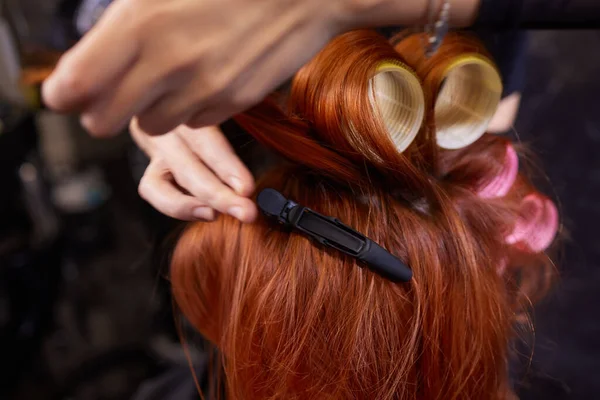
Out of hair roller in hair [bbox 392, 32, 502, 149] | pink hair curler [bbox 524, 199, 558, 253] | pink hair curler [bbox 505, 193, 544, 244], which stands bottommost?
pink hair curler [bbox 524, 199, 558, 253]

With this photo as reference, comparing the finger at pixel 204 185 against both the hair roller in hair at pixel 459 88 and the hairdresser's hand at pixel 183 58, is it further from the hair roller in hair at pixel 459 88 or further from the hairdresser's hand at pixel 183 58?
the hair roller in hair at pixel 459 88

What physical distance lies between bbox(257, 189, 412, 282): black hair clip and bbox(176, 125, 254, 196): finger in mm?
47

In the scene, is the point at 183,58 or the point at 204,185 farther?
the point at 204,185

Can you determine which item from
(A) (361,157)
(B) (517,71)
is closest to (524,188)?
(B) (517,71)

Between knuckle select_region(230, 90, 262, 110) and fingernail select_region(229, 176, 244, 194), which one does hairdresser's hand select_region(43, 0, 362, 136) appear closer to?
knuckle select_region(230, 90, 262, 110)

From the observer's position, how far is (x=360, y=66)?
520 mm

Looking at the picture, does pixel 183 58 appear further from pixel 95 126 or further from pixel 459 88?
pixel 459 88

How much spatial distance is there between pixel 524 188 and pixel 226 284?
1.63 ft

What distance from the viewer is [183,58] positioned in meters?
0.35

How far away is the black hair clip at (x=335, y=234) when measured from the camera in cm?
53

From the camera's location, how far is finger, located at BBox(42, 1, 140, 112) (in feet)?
1.03

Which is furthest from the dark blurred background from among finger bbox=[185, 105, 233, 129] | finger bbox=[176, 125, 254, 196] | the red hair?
finger bbox=[185, 105, 233, 129]

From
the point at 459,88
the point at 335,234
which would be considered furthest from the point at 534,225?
the point at 335,234

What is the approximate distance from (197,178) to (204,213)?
7 centimetres
